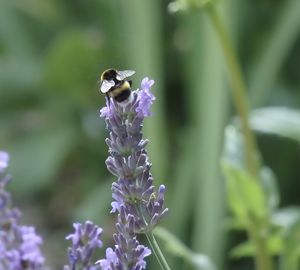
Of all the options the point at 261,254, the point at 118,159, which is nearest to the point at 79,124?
the point at 261,254

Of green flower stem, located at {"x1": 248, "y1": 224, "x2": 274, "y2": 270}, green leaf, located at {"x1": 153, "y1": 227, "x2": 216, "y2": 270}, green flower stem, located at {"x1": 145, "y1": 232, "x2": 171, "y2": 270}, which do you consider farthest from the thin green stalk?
green flower stem, located at {"x1": 248, "y1": 224, "x2": 274, "y2": 270}

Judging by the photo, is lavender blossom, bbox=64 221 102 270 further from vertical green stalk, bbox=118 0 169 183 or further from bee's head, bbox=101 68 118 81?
vertical green stalk, bbox=118 0 169 183

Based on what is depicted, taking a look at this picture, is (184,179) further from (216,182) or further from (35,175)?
(35,175)

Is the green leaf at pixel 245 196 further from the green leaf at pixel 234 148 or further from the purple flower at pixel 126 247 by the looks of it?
the purple flower at pixel 126 247

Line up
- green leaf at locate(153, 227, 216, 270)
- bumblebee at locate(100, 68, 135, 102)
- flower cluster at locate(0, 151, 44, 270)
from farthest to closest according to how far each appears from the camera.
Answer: green leaf at locate(153, 227, 216, 270) < flower cluster at locate(0, 151, 44, 270) < bumblebee at locate(100, 68, 135, 102)

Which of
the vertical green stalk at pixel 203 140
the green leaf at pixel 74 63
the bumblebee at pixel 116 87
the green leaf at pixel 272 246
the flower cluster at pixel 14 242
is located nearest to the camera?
the bumblebee at pixel 116 87

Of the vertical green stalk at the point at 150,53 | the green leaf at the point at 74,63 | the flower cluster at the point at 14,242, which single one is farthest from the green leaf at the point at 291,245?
the green leaf at the point at 74,63

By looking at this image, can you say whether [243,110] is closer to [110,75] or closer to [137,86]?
[110,75]

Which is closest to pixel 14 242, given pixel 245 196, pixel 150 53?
pixel 245 196
